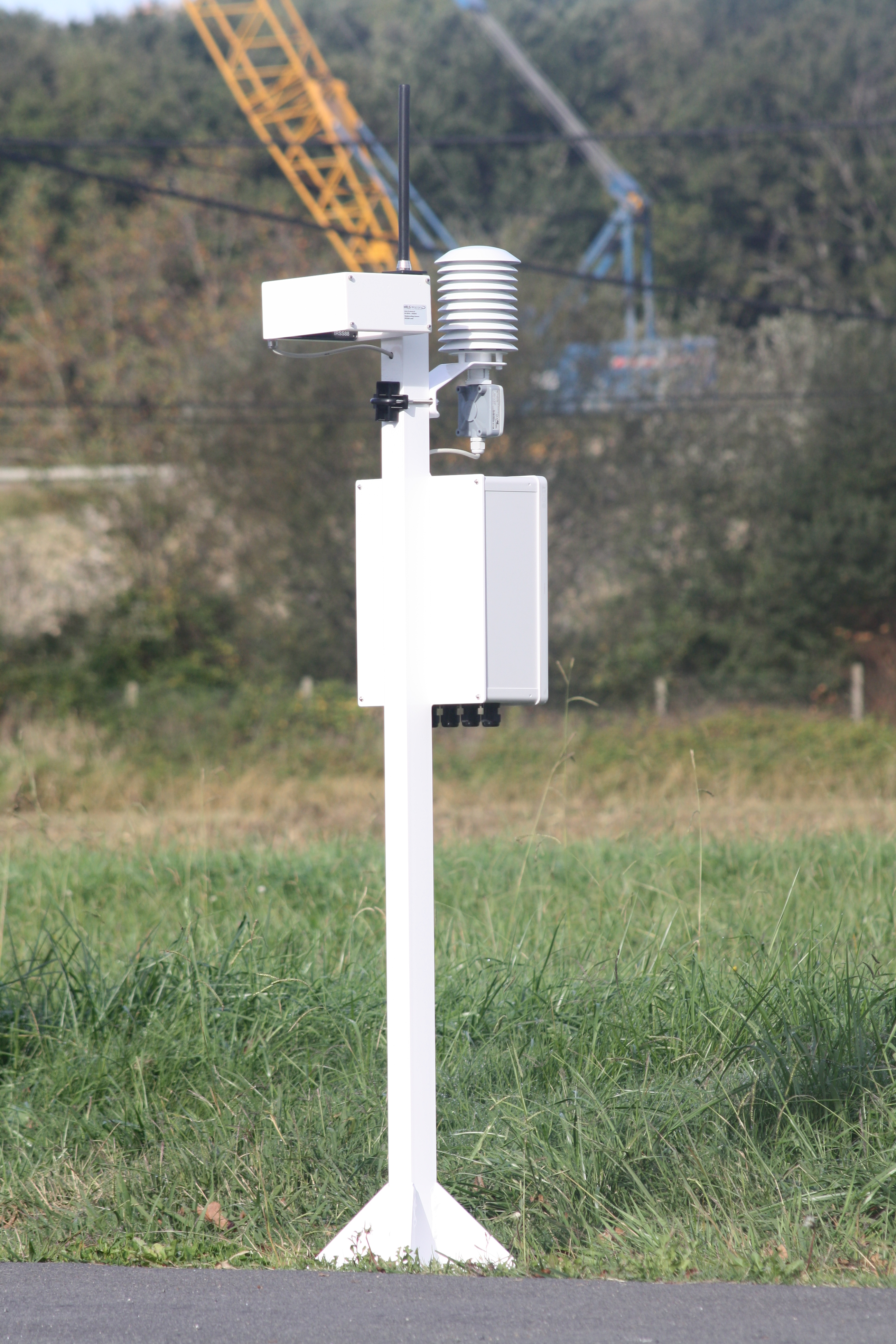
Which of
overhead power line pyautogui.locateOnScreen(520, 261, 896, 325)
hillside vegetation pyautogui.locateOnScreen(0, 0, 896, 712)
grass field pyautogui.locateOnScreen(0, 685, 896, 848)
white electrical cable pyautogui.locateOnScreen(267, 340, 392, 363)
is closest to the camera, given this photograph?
white electrical cable pyautogui.locateOnScreen(267, 340, 392, 363)

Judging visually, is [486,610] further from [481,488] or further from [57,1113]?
[57,1113]

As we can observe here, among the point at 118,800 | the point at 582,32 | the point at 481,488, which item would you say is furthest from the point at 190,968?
the point at 582,32

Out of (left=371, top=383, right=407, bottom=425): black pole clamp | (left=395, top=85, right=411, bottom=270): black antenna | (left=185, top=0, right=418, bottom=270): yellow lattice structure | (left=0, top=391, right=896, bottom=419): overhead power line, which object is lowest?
(left=371, top=383, right=407, bottom=425): black pole clamp

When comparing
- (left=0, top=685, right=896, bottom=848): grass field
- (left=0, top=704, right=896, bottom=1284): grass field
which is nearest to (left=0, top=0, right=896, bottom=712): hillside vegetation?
(left=0, top=685, right=896, bottom=848): grass field

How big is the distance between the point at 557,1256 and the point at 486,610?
1706mm

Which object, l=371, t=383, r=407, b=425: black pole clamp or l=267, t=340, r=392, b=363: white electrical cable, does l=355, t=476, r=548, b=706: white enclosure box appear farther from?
l=267, t=340, r=392, b=363: white electrical cable

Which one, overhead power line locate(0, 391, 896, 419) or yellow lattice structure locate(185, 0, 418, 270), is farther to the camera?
yellow lattice structure locate(185, 0, 418, 270)

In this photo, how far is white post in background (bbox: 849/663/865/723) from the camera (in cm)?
2406

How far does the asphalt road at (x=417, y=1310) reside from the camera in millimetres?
3027

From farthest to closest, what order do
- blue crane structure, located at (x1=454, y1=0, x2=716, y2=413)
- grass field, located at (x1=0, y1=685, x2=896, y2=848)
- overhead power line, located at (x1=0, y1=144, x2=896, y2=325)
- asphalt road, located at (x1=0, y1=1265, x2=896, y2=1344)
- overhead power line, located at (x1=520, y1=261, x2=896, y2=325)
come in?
blue crane structure, located at (x1=454, y1=0, x2=716, y2=413) < overhead power line, located at (x1=520, y1=261, x2=896, y2=325) < overhead power line, located at (x1=0, y1=144, x2=896, y2=325) < grass field, located at (x1=0, y1=685, x2=896, y2=848) < asphalt road, located at (x1=0, y1=1265, x2=896, y2=1344)

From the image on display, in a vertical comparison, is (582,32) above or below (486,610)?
above

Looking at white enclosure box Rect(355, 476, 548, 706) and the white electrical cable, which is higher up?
the white electrical cable

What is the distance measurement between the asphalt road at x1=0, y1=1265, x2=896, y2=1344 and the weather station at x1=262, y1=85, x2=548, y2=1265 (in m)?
0.21

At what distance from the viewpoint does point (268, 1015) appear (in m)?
4.84
